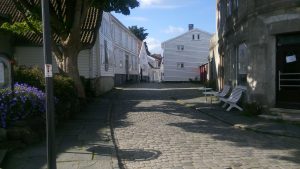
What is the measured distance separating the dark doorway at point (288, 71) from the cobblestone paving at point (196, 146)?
2480 millimetres

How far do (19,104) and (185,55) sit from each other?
50555mm

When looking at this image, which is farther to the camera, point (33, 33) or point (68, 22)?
point (33, 33)

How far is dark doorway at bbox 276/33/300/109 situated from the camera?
13.5 m

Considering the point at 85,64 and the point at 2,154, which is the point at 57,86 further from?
the point at 85,64

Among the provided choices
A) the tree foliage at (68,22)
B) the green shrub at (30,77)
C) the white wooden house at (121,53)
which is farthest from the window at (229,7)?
the white wooden house at (121,53)

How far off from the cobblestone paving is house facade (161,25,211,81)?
1756 inches

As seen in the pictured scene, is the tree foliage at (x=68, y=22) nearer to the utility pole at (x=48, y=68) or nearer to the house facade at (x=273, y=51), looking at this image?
the house facade at (x=273, y=51)

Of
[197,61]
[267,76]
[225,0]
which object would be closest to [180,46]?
[197,61]

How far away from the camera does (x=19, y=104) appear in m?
9.20

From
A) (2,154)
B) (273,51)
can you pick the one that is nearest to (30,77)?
(2,154)

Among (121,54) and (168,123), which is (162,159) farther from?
(121,54)

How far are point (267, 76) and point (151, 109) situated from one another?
4.93 m

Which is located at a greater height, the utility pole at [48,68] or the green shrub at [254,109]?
the utility pole at [48,68]

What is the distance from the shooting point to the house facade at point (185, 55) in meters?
58.3
